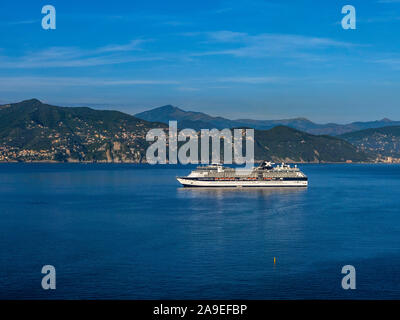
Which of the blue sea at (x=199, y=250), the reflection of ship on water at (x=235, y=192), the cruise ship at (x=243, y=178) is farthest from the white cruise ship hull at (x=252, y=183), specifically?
the blue sea at (x=199, y=250)

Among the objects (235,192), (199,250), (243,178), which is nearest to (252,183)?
(243,178)

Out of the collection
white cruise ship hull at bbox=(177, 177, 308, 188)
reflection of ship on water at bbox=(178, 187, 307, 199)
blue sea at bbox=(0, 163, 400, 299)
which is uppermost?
white cruise ship hull at bbox=(177, 177, 308, 188)

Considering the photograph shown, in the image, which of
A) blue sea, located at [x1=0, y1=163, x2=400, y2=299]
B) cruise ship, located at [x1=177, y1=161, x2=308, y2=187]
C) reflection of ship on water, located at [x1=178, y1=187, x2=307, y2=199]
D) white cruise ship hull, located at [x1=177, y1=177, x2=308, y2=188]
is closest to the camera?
blue sea, located at [x1=0, y1=163, x2=400, y2=299]

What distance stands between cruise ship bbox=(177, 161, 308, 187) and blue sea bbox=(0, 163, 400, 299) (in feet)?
151

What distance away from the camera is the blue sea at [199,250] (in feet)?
122

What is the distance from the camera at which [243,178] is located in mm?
144875

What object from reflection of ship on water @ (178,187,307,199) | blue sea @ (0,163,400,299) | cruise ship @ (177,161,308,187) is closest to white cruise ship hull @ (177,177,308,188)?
cruise ship @ (177,161,308,187)

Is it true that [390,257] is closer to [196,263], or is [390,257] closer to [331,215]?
[196,263]

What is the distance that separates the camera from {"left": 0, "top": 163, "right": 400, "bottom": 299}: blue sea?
122 ft

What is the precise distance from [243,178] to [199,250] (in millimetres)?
94937

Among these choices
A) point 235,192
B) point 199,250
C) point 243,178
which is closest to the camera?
point 199,250

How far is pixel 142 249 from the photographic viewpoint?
52.0 metres

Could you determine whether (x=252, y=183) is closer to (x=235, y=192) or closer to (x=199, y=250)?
(x=235, y=192)

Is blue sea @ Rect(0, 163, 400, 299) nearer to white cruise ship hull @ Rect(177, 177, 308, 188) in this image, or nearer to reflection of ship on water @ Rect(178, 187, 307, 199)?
reflection of ship on water @ Rect(178, 187, 307, 199)
